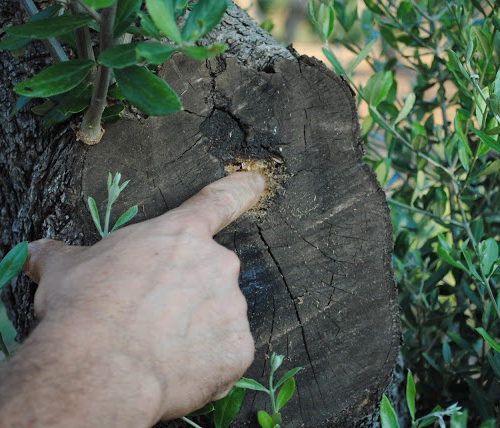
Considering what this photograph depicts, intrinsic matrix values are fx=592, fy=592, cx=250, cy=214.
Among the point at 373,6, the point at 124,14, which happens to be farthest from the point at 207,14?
the point at 373,6

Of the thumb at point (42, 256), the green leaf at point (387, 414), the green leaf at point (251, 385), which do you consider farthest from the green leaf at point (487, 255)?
the thumb at point (42, 256)

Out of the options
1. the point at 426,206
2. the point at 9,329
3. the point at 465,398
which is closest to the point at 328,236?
the point at 426,206

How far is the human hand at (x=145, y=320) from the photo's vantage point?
28.0 inches

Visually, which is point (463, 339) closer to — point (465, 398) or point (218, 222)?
point (465, 398)

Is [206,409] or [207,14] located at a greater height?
[207,14]

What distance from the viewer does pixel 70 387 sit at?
0.69 m

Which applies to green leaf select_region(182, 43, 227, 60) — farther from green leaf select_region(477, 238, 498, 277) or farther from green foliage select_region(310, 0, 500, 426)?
green leaf select_region(477, 238, 498, 277)

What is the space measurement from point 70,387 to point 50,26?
0.47 m

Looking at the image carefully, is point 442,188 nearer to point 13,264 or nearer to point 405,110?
point 405,110

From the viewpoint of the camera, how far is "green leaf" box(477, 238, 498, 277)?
105 centimetres

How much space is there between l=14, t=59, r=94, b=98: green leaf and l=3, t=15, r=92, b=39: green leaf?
62 millimetres

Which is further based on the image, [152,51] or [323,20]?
[323,20]

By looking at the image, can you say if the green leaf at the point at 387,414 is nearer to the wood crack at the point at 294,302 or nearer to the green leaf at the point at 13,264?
the wood crack at the point at 294,302

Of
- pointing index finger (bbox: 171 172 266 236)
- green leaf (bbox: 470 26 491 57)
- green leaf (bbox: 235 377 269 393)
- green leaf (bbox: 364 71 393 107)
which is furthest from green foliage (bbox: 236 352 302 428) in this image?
green leaf (bbox: 470 26 491 57)
